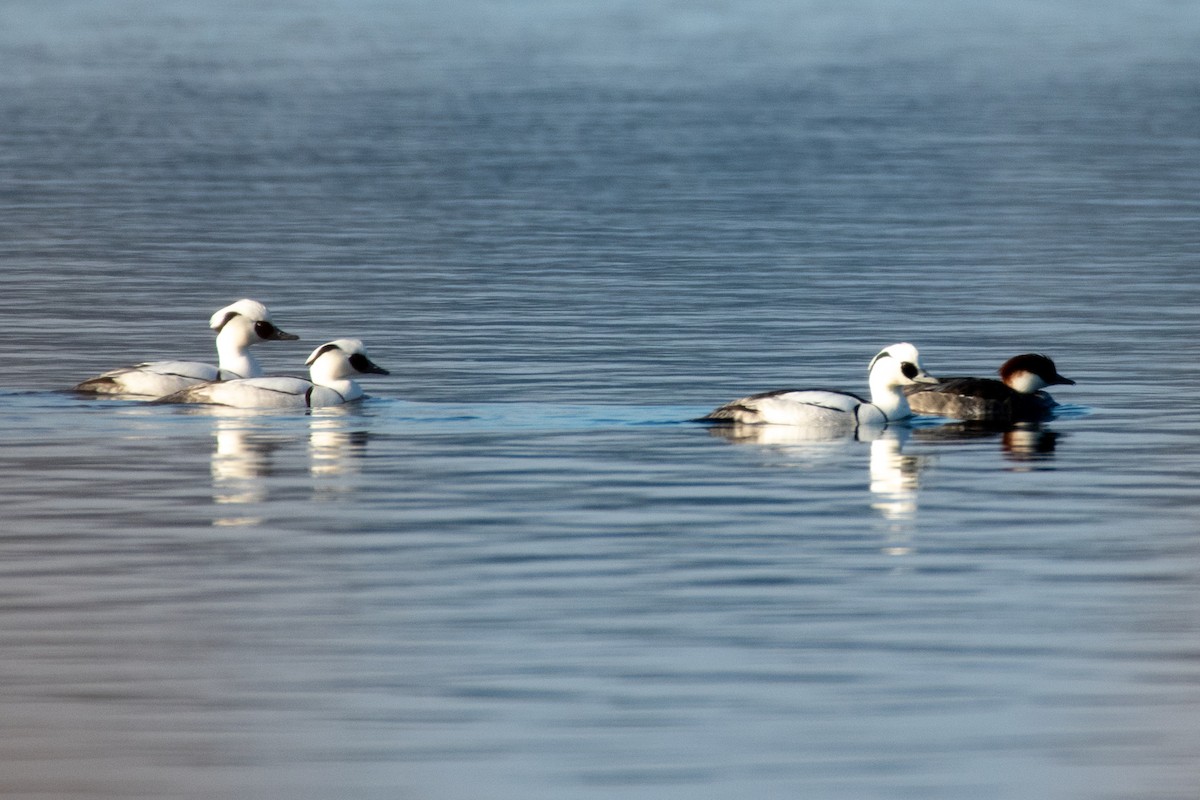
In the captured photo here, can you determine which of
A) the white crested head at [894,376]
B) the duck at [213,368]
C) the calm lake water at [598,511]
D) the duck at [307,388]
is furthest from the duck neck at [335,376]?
the white crested head at [894,376]

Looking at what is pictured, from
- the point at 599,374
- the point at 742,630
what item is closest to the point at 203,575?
the point at 742,630

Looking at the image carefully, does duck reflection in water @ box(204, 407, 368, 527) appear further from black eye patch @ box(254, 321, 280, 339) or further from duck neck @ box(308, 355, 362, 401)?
black eye patch @ box(254, 321, 280, 339)

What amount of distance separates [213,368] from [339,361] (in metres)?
1.74

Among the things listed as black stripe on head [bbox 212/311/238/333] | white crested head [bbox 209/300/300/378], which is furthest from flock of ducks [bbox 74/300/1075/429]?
black stripe on head [bbox 212/311/238/333]

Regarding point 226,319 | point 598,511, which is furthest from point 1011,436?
point 226,319

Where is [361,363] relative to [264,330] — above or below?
below

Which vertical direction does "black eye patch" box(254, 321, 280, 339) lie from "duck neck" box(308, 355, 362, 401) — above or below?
above

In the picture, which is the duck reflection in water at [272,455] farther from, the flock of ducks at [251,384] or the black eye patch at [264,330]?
the black eye patch at [264,330]

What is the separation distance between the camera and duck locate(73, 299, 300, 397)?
2625cm

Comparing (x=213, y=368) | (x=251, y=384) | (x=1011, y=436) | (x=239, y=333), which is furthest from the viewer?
(x=239, y=333)

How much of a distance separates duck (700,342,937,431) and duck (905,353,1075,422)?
0.82ft

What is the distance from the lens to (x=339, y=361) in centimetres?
2631

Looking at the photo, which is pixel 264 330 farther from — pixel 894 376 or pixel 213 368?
pixel 894 376

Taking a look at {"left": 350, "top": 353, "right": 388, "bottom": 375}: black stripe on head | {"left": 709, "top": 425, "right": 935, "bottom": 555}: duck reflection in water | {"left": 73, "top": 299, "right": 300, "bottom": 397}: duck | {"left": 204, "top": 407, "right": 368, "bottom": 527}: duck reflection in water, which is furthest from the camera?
{"left": 350, "top": 353, "right": 388, "bottom": 375}: black stripe on head
